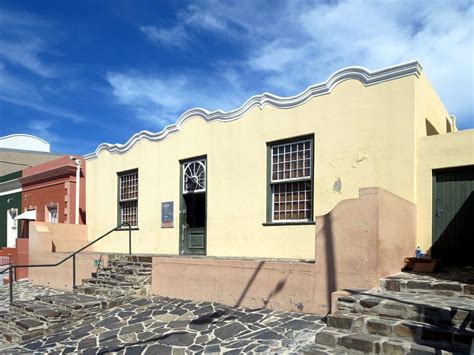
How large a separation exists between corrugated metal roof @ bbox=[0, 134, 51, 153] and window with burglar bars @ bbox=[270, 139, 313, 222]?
2181cm

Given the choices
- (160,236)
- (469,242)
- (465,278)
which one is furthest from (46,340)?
(469,242)

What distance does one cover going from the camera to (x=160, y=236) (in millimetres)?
12070

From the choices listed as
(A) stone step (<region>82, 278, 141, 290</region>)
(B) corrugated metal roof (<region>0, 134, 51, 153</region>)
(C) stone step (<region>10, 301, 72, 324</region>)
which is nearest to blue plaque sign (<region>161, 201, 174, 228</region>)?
(A) stone step (<region>82, 278, 141, 290</region>)

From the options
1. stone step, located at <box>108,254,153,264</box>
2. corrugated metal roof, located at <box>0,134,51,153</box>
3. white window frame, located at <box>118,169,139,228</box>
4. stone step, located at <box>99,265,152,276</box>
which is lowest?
stone step, located at <box>99,265,152,276</box>

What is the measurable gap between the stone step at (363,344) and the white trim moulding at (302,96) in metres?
4.82

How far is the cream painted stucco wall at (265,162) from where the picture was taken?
314 inches

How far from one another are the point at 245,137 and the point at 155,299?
4118mm

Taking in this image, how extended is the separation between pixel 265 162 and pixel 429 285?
4.55 m

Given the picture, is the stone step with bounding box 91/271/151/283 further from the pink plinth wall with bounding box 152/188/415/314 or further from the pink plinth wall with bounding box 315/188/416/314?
the pink plinth wall with bounding box 315/188/416/314

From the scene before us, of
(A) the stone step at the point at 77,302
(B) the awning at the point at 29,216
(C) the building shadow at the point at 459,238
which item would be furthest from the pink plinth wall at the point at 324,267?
(B) the awning at the point at 29,216

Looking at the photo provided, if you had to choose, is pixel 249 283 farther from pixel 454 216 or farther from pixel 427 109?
pixel 427 109

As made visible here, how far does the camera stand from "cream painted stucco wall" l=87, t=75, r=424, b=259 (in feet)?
26.2

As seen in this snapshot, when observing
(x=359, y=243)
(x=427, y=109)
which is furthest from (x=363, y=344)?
(x=427, y=109)

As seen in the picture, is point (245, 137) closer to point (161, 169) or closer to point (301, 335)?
point (161, 169)
